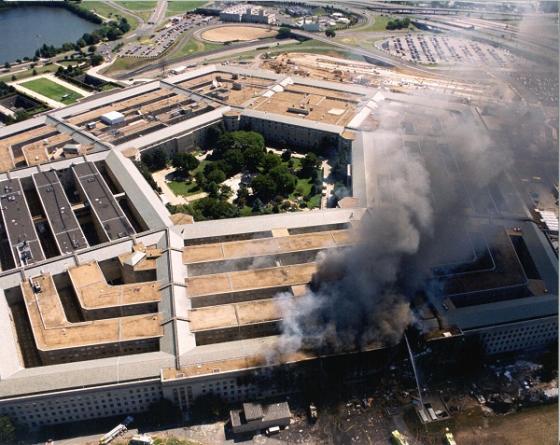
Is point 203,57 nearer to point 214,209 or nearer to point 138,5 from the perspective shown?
point 138,5

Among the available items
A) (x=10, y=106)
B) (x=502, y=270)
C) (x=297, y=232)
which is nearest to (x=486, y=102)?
(x=502, y=270)

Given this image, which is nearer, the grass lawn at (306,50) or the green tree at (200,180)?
the green tree at (200,180)

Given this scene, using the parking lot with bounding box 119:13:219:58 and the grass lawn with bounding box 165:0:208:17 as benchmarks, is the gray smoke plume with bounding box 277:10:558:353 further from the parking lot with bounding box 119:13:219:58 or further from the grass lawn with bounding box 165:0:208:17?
the grass lawn with bounding box 165:0:208:17

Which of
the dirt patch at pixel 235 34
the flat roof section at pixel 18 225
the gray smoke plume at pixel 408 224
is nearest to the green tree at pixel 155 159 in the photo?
the flat roof section at pixel 18 225

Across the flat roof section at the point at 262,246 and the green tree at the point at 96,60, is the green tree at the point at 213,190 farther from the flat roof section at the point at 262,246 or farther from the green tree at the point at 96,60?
the green tree at the point at 96,60

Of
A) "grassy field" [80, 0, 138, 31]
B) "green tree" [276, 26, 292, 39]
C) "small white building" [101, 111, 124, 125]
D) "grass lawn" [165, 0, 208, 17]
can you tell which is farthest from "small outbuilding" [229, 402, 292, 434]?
"grass lawn" [165, 0, 208, 17]

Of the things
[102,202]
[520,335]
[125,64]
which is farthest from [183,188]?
[125,64]

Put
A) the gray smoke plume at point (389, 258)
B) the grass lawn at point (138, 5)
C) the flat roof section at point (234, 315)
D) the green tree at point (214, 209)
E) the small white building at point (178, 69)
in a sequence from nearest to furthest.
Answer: the gray smoke plume at point (389, 258), the flat roof section at point (234, 315), the green tree at point (214, 209), the small white building at point (178, 69), the grass lawn at point (138, 5)
